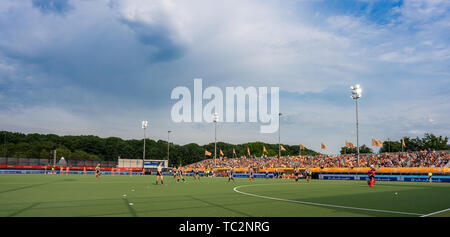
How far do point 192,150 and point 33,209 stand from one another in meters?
150

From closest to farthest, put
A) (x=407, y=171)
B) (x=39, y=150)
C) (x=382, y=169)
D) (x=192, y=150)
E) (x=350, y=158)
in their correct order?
(x=407, y=171)
(x=382, y=169)
(x=350, y=158)
(x=39, y=150)
(x=192, y=150)

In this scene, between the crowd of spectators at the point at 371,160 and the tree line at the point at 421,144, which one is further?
the tree line at the point at 421,144

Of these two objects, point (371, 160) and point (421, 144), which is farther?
point (421, 144)

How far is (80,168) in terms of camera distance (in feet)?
234

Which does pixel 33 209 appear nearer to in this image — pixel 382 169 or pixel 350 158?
pixel 382 169

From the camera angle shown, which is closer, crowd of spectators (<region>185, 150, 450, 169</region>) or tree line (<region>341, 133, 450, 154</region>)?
crowd of spectators (<region>185, 150, 450, 169</region>)

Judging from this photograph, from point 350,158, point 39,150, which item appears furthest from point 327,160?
point 39,150
